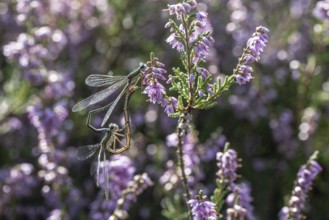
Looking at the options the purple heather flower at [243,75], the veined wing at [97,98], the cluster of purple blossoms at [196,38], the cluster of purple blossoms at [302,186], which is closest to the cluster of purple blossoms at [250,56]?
the purple heather flower at [243,75]

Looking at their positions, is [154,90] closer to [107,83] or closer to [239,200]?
[107,83]

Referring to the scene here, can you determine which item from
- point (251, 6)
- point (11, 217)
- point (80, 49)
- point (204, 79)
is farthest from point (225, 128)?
point (204, 79)

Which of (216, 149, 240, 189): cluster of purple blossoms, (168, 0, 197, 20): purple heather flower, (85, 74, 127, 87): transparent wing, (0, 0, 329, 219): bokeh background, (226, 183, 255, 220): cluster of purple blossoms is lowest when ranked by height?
(226, 183, 255, 220): cluster of purple blossoms

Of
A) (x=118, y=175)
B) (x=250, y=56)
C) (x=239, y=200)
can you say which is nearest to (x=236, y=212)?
(x=239, y=200)

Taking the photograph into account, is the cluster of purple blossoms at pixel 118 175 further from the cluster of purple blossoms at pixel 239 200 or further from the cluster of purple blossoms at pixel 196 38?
the cluster of purple blossoms at pixel 196 38

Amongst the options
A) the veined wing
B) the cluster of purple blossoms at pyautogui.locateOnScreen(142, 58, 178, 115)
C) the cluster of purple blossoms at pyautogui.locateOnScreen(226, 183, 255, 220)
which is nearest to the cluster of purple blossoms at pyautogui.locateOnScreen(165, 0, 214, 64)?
the cluster of purple blossoms at pyautogui.locateOnScreen(142, 58, 178, 115)

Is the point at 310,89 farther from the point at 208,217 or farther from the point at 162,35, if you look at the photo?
the point at 208,217

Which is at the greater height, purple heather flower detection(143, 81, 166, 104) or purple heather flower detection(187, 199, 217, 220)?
purple heather flower detection(143, 81, 166, 104)

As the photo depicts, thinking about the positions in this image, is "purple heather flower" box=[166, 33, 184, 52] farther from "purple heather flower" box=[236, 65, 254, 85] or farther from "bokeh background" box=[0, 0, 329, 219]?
"bokeh background" box=[0, 0, 329, 219]
